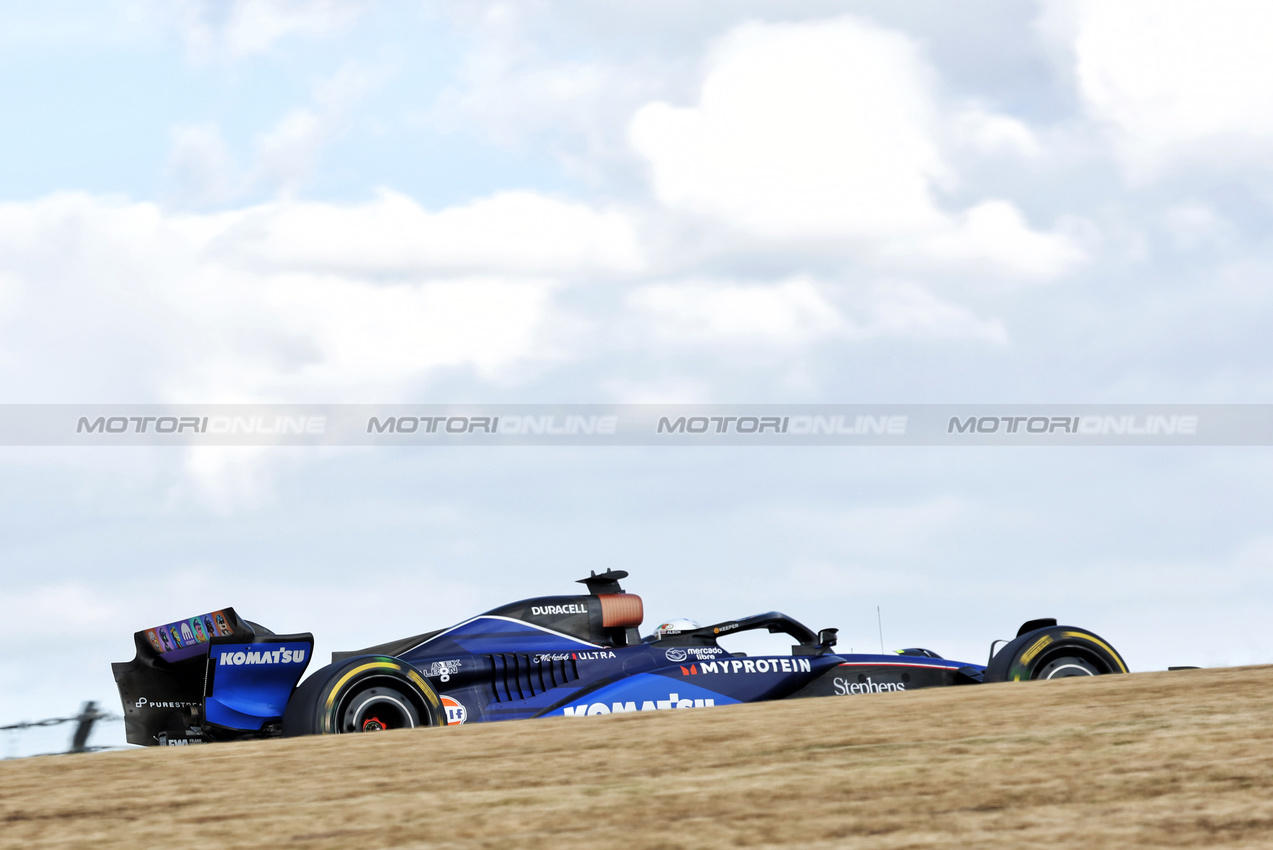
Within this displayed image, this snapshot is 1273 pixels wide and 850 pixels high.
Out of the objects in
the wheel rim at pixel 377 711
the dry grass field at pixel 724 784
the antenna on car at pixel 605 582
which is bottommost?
the dry grass field at pixel 724 784

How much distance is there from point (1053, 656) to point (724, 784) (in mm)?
5814

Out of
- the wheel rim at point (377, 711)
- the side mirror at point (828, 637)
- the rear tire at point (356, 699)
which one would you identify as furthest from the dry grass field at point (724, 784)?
the side mirror at point (828, 637)

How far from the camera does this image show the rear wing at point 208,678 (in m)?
8.25

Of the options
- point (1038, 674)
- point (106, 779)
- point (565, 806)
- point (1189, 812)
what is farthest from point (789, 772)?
point (1038, 674)

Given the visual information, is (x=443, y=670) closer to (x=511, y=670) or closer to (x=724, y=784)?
(x=511, y=670)

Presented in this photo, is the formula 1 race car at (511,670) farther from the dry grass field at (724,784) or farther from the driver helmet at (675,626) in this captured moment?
the dry grass field at (724,784)

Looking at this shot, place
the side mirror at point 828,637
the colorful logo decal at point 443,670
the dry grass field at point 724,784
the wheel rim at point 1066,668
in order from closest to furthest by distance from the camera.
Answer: the dry grass field at point 724,784 → the wheel rim at point 1066,668 → the colorful logo decal at point 443,670 → the side mirror at point 828,637

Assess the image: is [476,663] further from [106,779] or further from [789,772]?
[789,772]

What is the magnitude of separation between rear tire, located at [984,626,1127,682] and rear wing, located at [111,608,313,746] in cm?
452

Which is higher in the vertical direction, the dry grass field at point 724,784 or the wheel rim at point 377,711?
the wheel rim at point 377,711

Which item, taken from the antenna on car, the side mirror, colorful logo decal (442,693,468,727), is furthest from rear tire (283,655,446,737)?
the side mirror

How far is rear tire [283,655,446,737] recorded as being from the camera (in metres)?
7.17

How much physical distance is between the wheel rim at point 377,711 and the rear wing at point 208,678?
1.07 meters

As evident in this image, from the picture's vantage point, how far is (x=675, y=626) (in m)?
10.8
